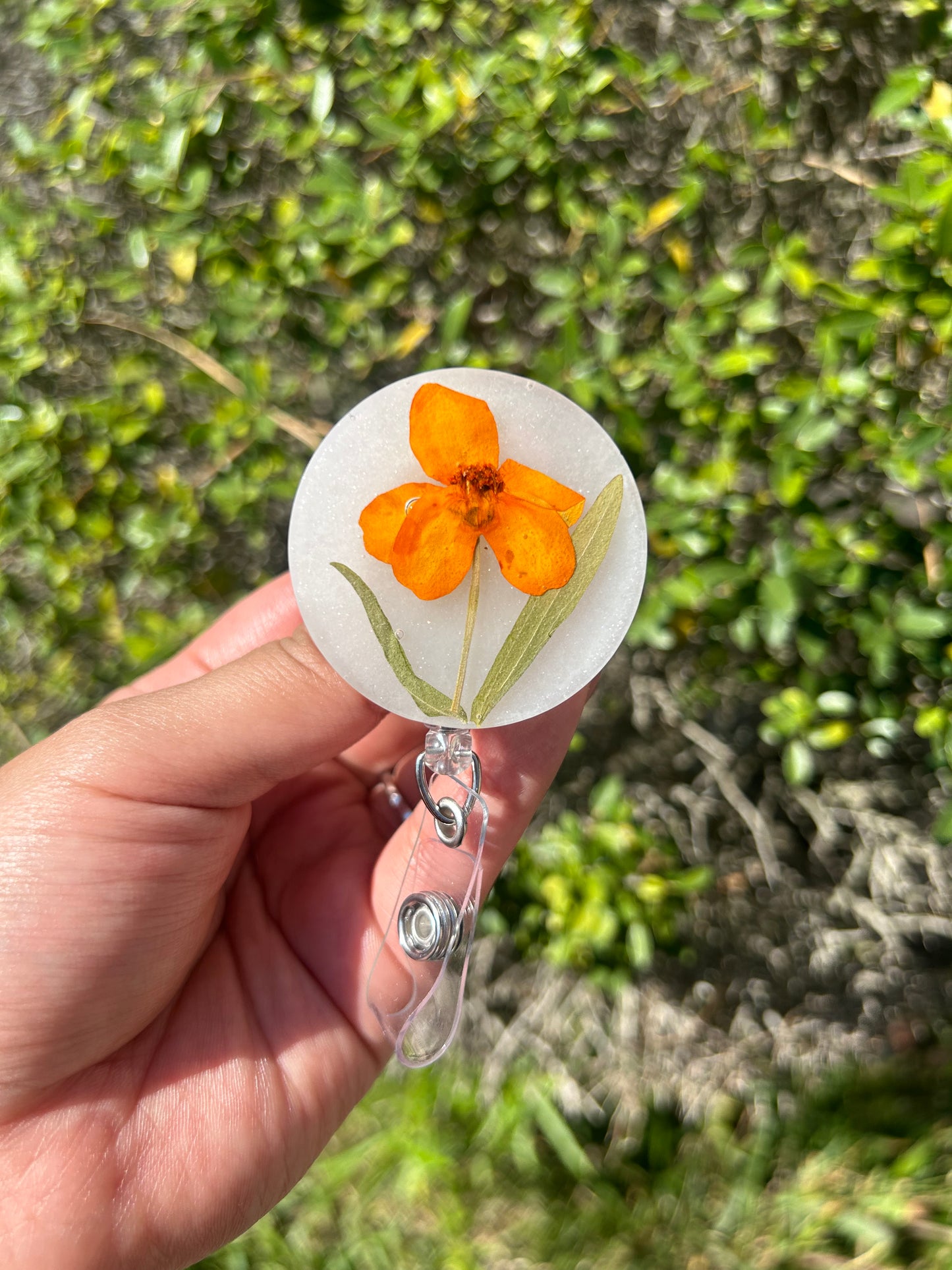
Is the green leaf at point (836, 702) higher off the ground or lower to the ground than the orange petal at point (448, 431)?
lower

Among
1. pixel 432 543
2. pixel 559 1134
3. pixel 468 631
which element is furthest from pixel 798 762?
pixel 559 1134

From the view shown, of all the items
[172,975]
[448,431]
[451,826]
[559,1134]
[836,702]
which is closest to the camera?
[448,431]

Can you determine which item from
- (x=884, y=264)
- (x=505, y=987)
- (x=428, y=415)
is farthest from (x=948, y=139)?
(x=505, y=987)

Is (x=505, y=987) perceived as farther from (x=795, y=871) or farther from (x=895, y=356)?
(x=895, y=356)

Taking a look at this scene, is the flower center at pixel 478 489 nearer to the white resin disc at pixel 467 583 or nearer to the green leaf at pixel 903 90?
the white resin disc at pixel 467 583

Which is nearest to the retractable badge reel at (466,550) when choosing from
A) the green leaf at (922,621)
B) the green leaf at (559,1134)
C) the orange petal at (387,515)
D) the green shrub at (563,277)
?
the orange petal at (387,515)

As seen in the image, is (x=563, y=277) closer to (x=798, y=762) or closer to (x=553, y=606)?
(x=553, y=606)
